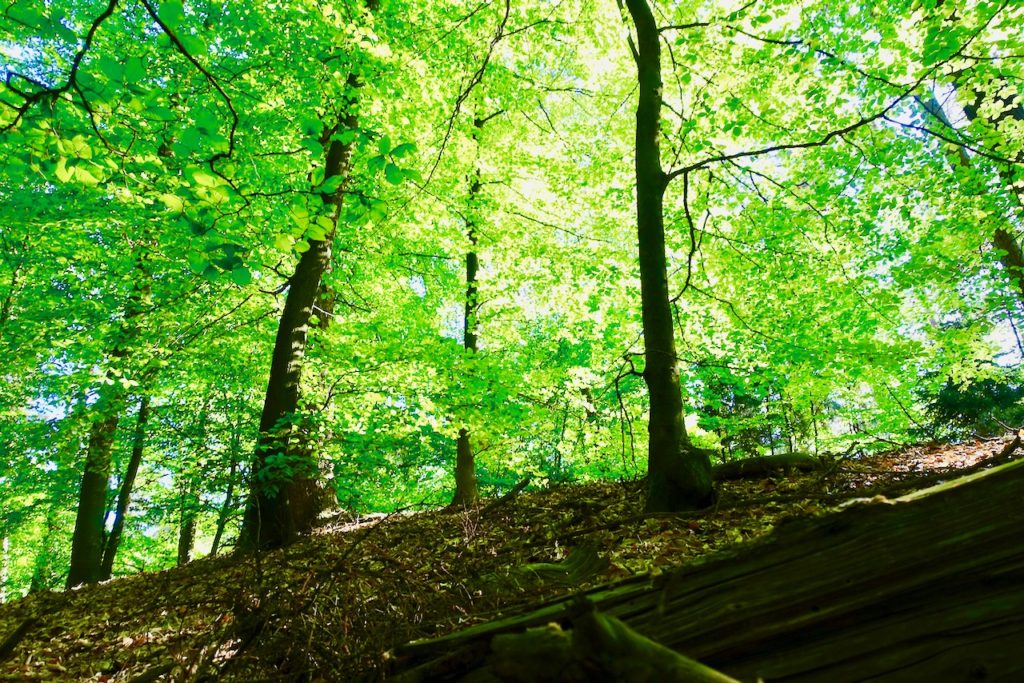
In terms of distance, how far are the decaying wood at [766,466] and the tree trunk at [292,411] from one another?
474 centimetres

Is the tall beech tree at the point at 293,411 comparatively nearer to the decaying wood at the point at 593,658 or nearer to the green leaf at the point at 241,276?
the green leaf at the point at 241,276

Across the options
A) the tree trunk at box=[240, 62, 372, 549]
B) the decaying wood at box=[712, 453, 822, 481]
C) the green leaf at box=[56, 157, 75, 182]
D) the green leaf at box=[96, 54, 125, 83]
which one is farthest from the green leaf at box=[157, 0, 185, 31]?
the decaying wood at box=[712, 453, 822, 481]

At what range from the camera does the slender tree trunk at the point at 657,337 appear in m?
3.89

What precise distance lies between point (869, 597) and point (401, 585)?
2476mm

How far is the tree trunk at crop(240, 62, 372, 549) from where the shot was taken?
6430 mm

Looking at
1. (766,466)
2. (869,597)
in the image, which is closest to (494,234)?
(766,466)

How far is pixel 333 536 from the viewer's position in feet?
20.9

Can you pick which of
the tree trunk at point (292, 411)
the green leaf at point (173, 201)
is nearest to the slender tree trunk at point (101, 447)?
the tree trunk at point (292, 411)

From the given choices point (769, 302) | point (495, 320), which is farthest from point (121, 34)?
point (769, 302)

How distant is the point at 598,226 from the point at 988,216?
19.1ft

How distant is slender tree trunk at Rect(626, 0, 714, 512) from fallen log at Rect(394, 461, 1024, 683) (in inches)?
97.4

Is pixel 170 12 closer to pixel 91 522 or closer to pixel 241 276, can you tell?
pixel 241 276

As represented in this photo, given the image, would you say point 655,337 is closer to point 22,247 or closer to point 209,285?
point 209,285

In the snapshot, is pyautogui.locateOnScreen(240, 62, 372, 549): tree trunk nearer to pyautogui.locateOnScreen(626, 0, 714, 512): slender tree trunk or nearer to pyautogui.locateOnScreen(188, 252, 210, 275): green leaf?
pyautogui.locateOnScreen(626, 0, 714, 512): slender tree trunk
